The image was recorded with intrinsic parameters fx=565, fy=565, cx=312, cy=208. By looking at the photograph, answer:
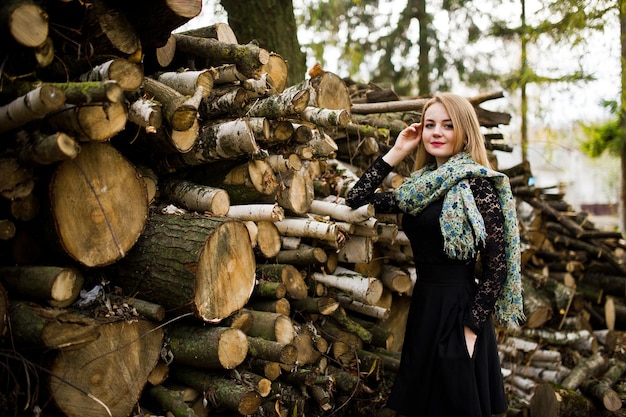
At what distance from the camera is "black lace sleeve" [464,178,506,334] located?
2.96m

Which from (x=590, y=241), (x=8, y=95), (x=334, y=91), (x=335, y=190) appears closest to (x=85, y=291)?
(x=8, y=95)

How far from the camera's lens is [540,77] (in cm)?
945

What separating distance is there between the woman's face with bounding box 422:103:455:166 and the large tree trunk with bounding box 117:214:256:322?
1.18m

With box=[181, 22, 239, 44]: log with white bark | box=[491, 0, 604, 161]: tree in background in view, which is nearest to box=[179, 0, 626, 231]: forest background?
box=[491, 0, 604, 161]: tree in background

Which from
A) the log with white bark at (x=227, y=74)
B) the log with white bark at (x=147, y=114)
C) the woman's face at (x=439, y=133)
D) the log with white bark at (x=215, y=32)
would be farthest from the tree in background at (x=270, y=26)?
the log with white bark at (x=147, y=114)

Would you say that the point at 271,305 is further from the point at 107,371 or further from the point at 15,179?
the point at 15,179

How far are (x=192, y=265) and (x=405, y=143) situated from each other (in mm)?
1526

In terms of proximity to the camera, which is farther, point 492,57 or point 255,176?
point 492,57

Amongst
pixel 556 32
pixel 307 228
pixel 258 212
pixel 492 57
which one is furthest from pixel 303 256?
pixel 492 57

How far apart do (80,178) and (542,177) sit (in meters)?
33.0

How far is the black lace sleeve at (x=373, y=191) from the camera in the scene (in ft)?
11.6

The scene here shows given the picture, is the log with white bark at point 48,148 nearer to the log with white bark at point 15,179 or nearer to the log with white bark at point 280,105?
the log with white bark at point 15,179

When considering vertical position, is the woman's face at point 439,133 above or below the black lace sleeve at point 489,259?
above

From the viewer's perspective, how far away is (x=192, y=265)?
2902mm
